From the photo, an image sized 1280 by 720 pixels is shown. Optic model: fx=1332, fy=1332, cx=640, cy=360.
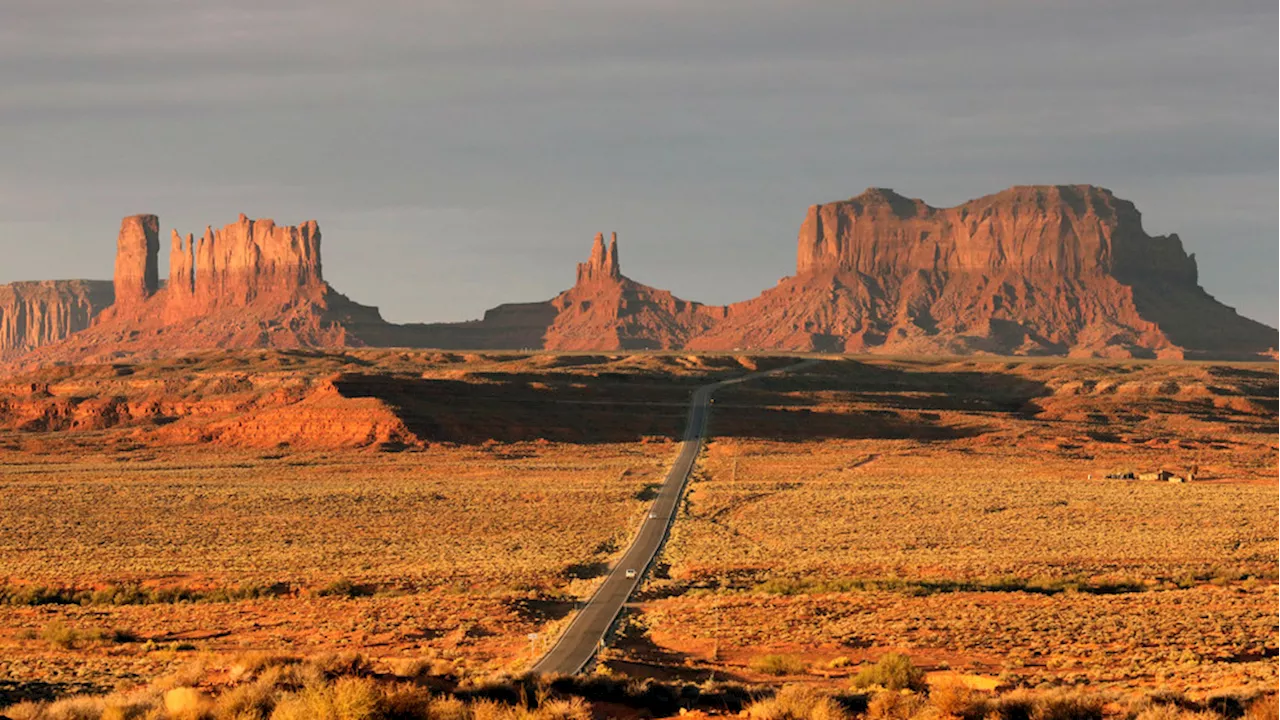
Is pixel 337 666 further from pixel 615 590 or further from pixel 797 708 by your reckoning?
pixel 615 590

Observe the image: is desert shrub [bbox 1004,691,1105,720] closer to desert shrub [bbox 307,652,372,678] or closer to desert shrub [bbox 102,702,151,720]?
desert shrub [bbox 307,652,372,678]

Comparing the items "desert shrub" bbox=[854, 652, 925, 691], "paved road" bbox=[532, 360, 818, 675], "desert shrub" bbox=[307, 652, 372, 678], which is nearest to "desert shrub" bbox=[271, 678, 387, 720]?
"desert shrub" bbox=[307, 652, 372, 678]

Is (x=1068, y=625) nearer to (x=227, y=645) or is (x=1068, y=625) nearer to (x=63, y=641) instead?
(x=227, y=645)

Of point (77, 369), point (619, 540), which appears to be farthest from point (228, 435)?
point (619, 540)

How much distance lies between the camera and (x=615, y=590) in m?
40.2

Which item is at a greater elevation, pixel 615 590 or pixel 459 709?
pixel 459 709

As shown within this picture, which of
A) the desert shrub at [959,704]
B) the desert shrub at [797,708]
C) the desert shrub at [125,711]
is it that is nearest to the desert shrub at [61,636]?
the desert shrub at [125,711]

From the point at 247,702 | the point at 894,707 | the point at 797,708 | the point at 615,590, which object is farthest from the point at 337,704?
the point at 615,590

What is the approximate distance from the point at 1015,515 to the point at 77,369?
114384mm

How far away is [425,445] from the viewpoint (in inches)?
3745

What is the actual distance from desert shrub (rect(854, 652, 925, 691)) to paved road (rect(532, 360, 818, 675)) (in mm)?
5835

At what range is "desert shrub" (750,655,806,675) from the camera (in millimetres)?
26906

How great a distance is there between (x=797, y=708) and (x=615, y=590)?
22266 millimetres

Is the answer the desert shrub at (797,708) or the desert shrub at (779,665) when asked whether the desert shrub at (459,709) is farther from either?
the desert shrub at (779,665)
